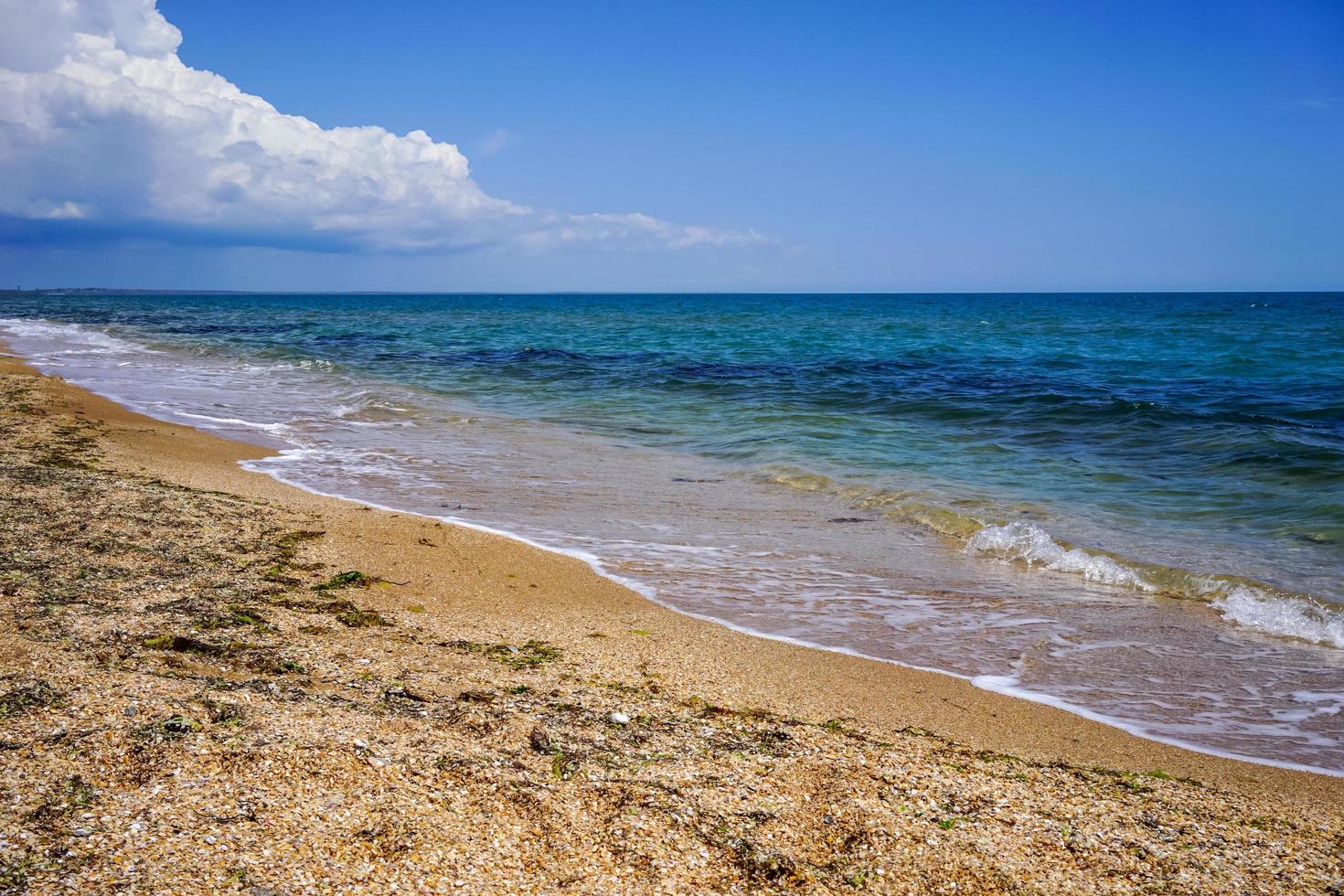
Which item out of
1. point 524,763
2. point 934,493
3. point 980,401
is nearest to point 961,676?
point 524,763

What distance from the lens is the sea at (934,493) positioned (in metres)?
5.55

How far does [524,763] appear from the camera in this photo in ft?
10.9

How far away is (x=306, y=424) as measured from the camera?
1454 cm

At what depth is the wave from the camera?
6.19 meters

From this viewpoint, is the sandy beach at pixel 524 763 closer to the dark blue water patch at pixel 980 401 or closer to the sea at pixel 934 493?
the sea at pixel 934 493

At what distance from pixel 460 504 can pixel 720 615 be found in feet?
12.9

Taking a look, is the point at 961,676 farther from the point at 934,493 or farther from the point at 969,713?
the point at 934,493

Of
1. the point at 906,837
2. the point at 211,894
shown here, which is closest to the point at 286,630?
the point at 211,894

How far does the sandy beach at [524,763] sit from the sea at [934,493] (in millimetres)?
841

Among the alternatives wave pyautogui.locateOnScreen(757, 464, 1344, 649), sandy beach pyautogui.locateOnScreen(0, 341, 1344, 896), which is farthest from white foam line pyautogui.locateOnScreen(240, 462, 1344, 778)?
wave pyautogui.locateOnScreen(757, 464, 1344, 649)

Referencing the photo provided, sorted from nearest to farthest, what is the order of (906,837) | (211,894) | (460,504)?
(211,894)
(906,837)
(460,504)

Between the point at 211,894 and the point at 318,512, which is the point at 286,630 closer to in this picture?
the point at 211,894

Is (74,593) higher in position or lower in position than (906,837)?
higher

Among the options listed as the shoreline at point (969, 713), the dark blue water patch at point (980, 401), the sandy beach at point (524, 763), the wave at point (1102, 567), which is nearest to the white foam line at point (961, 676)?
the shoreline at point (969, 713)
